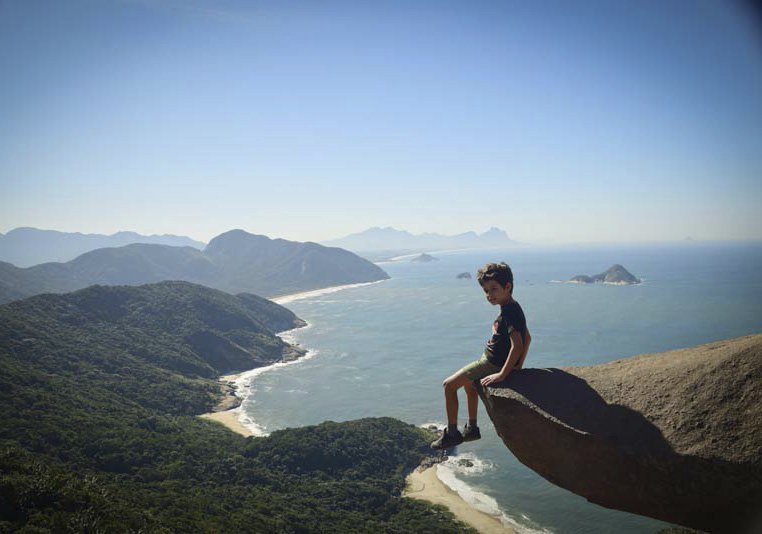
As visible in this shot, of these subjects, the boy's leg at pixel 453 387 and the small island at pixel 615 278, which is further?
the small island at pixel 615 278

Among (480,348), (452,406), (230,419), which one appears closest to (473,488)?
(230,419)

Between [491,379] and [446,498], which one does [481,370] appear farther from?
[446,498]

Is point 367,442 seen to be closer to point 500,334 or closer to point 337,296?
point 500,334

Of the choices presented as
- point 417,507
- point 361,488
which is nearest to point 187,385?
point 361,488

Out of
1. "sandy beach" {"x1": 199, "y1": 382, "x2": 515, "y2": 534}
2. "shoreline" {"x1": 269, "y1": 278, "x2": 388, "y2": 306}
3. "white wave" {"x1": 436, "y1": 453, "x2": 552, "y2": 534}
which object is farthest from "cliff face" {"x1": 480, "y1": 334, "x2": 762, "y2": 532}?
"shoreline" {"x1": 269, "y1": 278, "x2": 388, "y2": 306}

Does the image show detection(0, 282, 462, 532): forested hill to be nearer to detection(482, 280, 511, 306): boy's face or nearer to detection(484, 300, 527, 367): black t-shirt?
detection(484, 300, 527, 367): black t-shirt

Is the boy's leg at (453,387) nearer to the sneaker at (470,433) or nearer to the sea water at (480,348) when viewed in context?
the sneaker at (470,433)

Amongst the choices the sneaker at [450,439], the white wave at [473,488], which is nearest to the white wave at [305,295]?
the white wave at [473,488]
